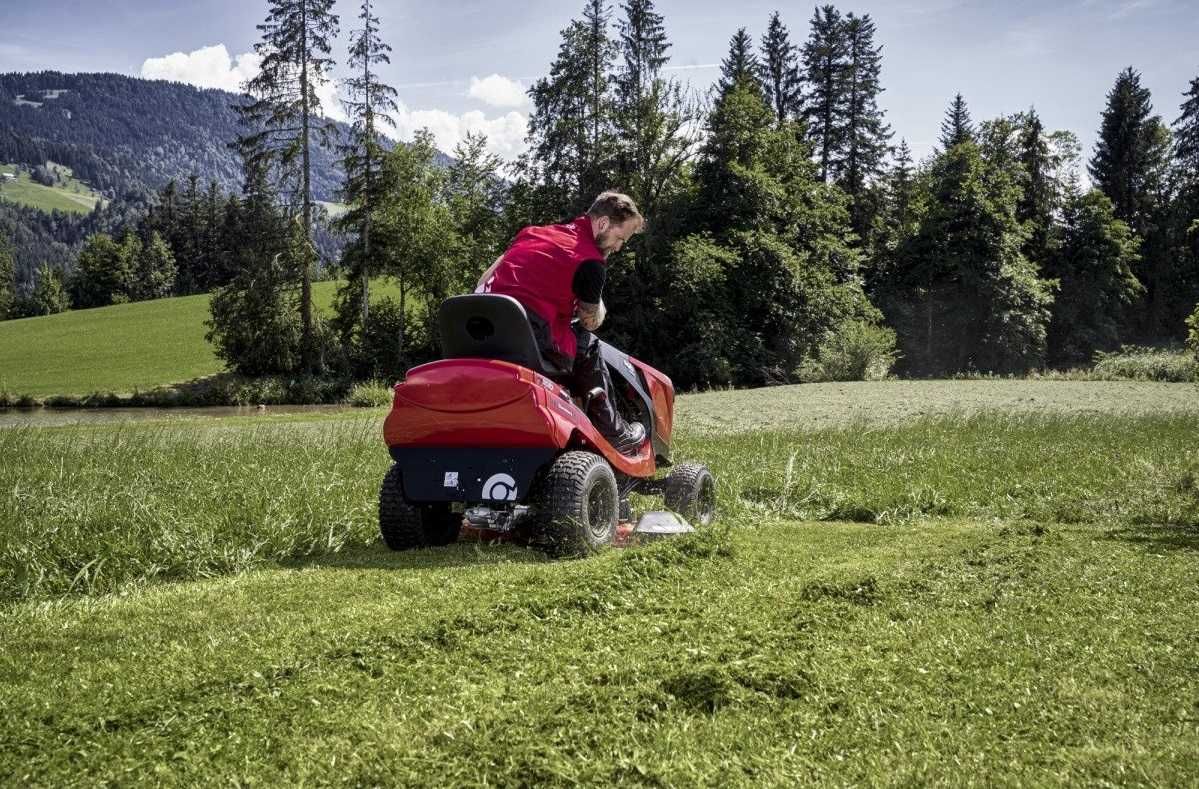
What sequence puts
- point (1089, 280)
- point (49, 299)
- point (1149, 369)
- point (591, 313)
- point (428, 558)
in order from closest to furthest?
point (428, 558) < point (591, 313) < point (1149, 369) < point (1089, 280) < point (49, 299)

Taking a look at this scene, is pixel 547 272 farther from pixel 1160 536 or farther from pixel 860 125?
pixel 860 125

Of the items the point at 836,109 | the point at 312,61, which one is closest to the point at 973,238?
the point at 836,109

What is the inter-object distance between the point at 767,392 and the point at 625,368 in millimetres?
20273

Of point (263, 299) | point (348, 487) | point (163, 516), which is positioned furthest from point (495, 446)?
point (263, 299)

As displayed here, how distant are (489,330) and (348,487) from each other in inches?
112

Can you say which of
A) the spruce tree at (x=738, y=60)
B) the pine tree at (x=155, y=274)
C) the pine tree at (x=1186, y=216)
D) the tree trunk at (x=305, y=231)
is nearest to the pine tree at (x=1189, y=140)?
the pine tree at (x=1186, y=216)

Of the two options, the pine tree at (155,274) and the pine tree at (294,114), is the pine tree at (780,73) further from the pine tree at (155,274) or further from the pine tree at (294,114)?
the pine tree at (155,274)

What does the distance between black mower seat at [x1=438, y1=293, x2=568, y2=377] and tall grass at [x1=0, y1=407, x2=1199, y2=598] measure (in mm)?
1502

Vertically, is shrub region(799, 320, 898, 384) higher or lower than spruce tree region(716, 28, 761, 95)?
lower

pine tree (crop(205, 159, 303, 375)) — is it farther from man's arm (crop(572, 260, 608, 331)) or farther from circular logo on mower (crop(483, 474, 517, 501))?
circular logo on mower (crop(483, 474, 517, 501))

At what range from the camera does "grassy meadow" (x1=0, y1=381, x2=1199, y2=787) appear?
2.30 m

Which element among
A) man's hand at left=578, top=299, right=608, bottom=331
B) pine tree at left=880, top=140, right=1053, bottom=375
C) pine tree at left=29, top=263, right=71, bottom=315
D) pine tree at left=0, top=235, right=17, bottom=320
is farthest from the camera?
pine tree at left=0, top=235, right=17, bottom=320

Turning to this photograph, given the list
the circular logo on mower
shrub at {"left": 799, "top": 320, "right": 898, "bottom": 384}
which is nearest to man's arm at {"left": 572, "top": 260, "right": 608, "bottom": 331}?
the circular logo on mower

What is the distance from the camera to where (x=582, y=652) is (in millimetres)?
3086
